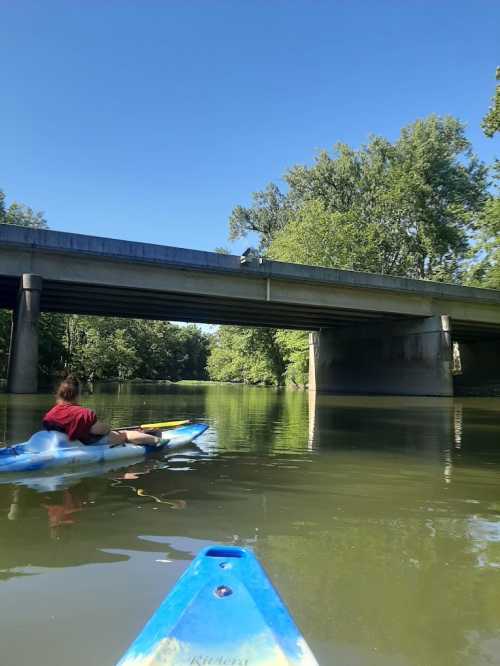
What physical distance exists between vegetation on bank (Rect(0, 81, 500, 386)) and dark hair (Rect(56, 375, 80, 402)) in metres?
34.8

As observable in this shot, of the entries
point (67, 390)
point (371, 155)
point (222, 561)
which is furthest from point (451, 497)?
point (371, 155)

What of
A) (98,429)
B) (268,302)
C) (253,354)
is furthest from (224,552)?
(253,354)

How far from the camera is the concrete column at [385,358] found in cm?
3153

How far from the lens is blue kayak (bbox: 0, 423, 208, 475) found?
632 cm

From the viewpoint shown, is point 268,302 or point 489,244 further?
point 268,302

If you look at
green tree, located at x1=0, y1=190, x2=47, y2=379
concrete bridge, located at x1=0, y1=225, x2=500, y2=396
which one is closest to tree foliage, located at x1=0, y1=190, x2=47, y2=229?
green tree, located at x1=0, y1=190, x2=47, y2=379

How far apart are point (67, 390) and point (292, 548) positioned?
394cm

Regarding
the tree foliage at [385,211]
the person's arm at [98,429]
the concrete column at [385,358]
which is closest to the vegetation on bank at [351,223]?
the tree foliage at [385,211]

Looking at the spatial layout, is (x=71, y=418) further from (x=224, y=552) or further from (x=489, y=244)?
(x=489, y=244)

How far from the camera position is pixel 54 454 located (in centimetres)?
658

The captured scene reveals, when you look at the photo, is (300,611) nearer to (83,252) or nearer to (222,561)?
(222,561)

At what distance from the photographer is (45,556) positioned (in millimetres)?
3791

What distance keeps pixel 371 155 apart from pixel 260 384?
93.2 ft

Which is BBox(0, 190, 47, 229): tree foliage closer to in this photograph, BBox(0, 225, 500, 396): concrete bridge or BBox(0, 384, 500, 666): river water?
BBox(0, 225, 500, 396): concrete bridge
